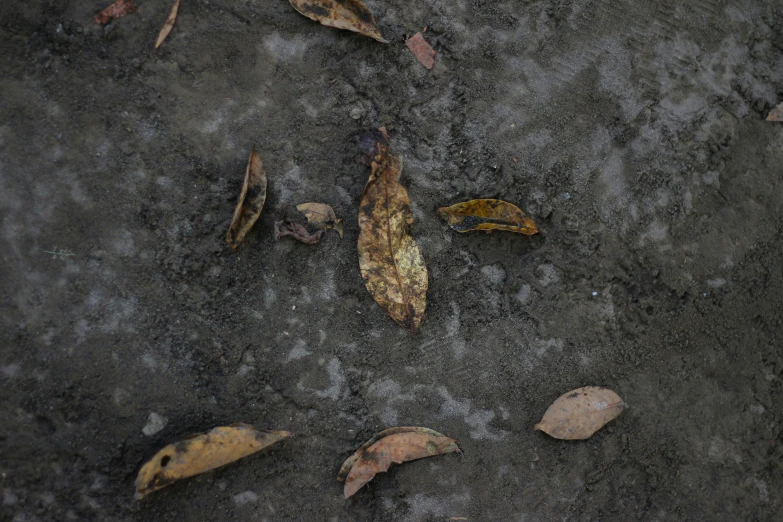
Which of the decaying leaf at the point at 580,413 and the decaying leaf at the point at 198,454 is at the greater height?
the decaying leaf at the point at 580,413

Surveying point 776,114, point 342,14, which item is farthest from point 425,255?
point 776,114

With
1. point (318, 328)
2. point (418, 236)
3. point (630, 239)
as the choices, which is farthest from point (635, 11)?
point (318, 328)

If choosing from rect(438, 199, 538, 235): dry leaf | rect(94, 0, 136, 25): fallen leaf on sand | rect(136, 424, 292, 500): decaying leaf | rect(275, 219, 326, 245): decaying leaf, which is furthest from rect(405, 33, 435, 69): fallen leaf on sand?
rect(136, 424, 292, 500): decaying leaf

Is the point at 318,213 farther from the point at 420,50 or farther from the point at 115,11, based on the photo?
the point at 115,11

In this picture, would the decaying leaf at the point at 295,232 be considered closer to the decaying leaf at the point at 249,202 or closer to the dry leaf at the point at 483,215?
the decaying leaf at the point at 249,202

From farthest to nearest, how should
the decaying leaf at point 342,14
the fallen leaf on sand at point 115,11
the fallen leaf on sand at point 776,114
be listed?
the fallen leaf on sand at point 776,114
the decaying leaf at point 342,14
the fallen leaf on sand at point 115,11

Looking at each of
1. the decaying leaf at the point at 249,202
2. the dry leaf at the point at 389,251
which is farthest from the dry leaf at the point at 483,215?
the decaying leaf at the point at 249,202

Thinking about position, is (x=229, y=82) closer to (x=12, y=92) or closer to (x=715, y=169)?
(x=12, y=92)
